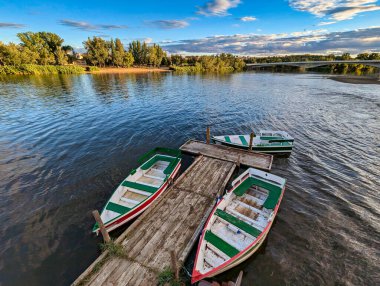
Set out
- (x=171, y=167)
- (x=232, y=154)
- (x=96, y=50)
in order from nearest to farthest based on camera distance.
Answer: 1. (x=171, y=167)
2. (x=232, y=154)
3. (x=96, y=50)

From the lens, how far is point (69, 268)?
8.02 meters

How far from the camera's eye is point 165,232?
29.2ft

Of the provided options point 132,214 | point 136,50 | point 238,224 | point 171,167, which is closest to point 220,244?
point 238,224

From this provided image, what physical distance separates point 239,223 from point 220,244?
4.94 ft

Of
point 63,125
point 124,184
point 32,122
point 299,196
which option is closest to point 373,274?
point 299,196

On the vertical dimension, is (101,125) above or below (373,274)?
above

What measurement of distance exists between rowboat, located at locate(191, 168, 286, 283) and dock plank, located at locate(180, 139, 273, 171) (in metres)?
3.34

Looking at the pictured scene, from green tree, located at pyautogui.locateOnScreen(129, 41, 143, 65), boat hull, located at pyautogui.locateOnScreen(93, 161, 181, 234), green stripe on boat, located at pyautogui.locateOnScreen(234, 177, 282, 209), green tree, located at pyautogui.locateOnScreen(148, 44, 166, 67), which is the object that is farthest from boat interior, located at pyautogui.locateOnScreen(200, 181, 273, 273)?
green tree, located at pyautogui.locateOnScreen(129, 41, 143, 65)

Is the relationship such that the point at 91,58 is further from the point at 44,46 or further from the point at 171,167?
the point at 171,167

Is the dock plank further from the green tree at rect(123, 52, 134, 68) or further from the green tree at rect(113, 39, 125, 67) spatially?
the green tree at rect(123, 52, 134, 68)

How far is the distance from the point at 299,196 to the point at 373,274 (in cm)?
530

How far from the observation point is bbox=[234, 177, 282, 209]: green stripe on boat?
406 inches

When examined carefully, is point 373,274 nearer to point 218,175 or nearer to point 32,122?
point 218,175

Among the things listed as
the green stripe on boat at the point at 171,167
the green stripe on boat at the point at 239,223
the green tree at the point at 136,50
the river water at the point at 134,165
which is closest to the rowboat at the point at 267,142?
the river water at the point at 134,165
